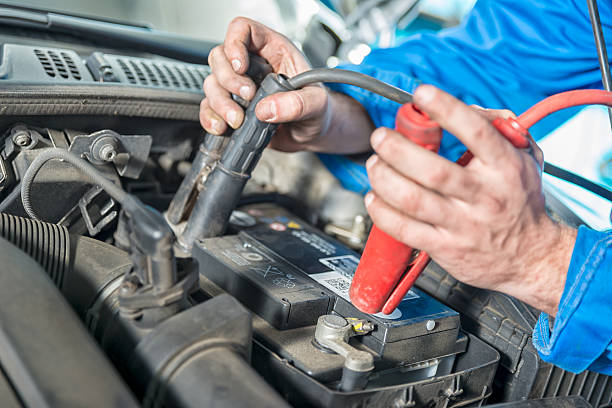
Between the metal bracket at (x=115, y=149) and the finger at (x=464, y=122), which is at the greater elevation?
the finger at (x=464, y=122)

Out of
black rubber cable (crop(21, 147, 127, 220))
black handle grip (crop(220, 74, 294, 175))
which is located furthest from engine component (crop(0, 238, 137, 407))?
black handle grip (crop(220, 74, 294, 175))

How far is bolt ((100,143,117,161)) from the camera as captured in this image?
83cm

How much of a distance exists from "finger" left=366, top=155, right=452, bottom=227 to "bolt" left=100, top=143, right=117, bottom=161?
469 mm

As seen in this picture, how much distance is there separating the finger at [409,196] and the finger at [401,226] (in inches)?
0.4

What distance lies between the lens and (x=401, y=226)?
1.80ft

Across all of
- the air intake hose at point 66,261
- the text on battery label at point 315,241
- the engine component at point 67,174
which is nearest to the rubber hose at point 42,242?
the air intake hose at point 66,261

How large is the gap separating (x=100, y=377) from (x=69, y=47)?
0.82 m

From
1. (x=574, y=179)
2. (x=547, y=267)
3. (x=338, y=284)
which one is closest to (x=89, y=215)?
(x=338, y=284)

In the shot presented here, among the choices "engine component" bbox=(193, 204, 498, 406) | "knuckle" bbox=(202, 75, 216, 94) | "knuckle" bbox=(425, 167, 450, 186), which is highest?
"knuckle" bbox=(425, 167, 450, 186)

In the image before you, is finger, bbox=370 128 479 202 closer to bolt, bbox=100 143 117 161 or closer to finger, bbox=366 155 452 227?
finger, bbox=366 155 452 227

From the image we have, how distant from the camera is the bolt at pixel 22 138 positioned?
0.79m

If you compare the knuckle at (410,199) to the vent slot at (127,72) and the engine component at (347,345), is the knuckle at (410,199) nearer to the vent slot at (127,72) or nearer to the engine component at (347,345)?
the engine component at (347,345)

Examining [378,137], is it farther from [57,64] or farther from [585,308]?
[57,64]

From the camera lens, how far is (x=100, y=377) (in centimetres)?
49
